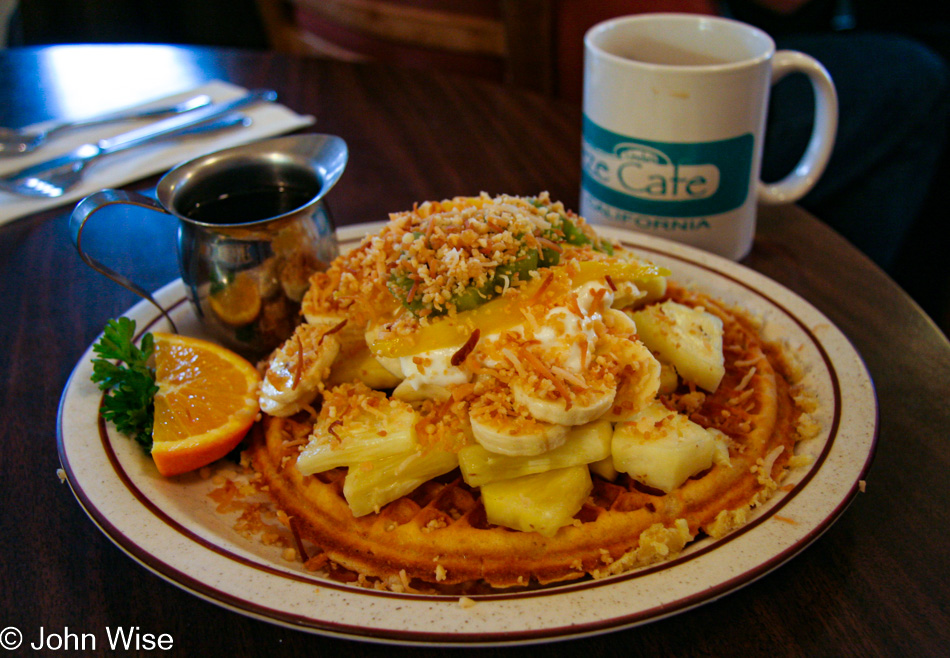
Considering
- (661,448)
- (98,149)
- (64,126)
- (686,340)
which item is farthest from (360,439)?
(64,126)

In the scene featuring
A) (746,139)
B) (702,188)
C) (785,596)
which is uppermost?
(746,139)

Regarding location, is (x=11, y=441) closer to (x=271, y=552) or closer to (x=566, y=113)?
(x=271, y=552)

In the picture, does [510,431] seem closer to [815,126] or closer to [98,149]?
[815,126]

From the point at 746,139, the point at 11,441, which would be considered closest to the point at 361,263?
the point at 11,441

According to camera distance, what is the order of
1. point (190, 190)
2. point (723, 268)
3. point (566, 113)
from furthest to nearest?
1. point (566, 113)
2. point (723, 268)
3. point (190, 190)

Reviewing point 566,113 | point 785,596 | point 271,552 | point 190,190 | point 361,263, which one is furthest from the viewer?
point 566,113

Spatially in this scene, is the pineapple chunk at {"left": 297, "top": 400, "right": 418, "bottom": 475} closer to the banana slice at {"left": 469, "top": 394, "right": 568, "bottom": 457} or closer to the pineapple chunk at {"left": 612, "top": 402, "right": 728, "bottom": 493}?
the banana slice at {"left": 469, "top": 394, "right": 568, "bottom": 457}

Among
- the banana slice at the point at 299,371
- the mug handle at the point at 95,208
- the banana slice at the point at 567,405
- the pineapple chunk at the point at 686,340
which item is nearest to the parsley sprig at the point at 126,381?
the mug handle at the point at 95,208

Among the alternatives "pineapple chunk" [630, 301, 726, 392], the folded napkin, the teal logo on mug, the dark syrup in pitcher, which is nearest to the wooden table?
the folded napkin
